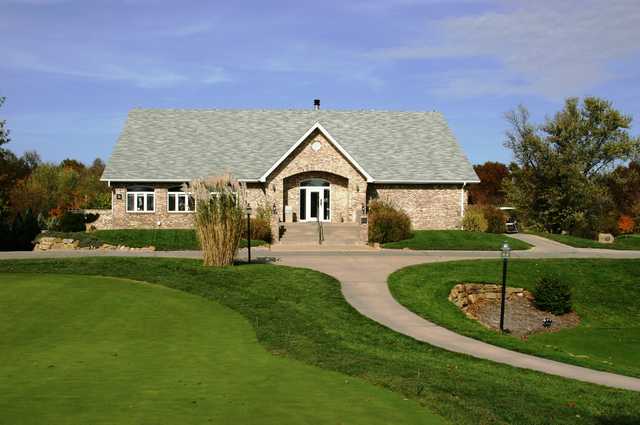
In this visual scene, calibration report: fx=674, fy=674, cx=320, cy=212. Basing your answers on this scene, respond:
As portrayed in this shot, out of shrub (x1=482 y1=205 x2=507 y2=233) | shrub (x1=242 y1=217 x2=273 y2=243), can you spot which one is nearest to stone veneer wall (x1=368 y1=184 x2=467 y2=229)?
shrub (x1=482 y1=205 x2=507 y2=233)

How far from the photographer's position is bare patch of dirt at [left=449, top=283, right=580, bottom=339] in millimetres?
23266

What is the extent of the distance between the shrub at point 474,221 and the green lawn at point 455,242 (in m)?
2.50

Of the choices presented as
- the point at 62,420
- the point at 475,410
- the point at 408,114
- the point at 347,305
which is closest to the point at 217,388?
the point at 62,420

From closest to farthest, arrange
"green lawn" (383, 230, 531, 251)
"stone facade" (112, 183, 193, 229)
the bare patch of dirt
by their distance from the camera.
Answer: the bare patch of dirt < "green lawn" (383, 230, 531, 251) < "stone facade" (112, 183, 193, 229)

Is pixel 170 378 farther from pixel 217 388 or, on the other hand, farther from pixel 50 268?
pixel 50 268

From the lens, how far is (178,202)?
141 feet

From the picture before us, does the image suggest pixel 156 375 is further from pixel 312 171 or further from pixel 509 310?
pixel 312 171

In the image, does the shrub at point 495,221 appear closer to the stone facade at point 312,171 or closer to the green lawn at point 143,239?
the stone facade at point 312,171

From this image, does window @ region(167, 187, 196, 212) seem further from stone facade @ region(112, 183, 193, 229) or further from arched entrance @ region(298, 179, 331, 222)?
arched entrance @ region(298, 179, 331, 222)

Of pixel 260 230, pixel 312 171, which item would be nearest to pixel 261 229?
pixel 260 230

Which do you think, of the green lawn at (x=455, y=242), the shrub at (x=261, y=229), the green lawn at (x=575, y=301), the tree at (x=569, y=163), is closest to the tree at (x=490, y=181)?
the tree at (x=569, y=163)

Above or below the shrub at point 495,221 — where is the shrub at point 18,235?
below

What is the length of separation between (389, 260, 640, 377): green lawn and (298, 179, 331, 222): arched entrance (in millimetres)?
16973

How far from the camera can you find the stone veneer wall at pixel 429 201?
4372 cm
